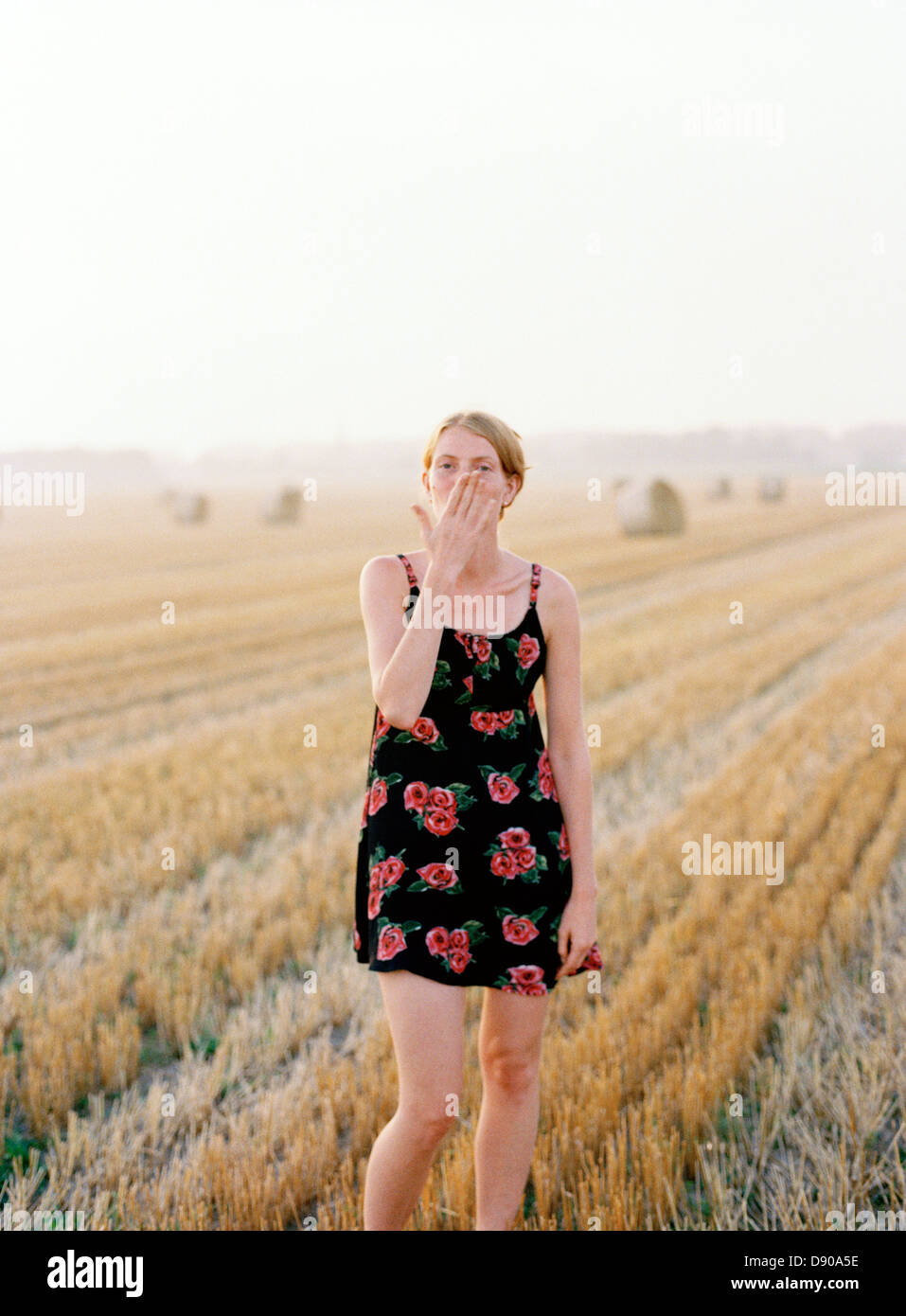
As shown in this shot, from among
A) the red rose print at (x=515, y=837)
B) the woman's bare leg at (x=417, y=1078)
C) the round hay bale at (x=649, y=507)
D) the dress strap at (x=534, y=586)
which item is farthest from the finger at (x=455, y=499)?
the round hay bale at (x=649, y=507)

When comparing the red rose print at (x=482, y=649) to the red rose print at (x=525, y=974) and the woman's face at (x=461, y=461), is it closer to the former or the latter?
the woman's face at (x=461, y=461)

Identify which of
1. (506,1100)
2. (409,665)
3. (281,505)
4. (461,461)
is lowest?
(506,1100)

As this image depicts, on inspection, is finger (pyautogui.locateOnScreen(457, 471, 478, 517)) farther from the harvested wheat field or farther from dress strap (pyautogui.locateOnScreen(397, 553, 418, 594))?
the harvested wheat field

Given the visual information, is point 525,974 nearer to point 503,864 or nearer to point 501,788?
point 503,864

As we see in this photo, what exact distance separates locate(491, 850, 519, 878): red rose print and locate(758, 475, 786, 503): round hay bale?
3770 cm

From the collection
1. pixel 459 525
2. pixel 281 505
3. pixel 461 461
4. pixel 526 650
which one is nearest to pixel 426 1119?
pixel 526 650

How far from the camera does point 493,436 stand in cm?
277

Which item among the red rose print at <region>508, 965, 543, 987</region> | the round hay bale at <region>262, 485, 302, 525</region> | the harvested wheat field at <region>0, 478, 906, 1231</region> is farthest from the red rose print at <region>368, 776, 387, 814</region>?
the round hay bale at <region>262, 485, 302, 525</region>

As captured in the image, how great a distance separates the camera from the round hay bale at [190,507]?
3103 centimetres

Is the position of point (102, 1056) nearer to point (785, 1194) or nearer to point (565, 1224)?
point (565, 1224)

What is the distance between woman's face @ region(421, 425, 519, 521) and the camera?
274 cm

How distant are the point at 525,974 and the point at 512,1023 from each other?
13 centimetres

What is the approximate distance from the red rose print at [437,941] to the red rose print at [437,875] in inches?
3.9
